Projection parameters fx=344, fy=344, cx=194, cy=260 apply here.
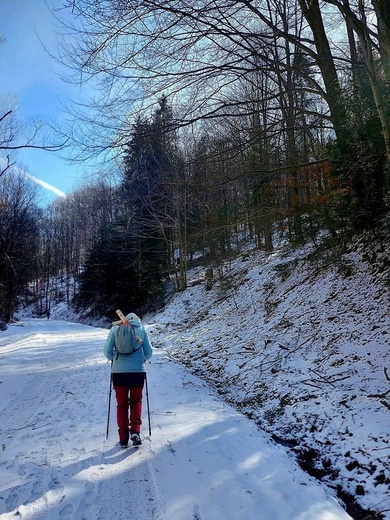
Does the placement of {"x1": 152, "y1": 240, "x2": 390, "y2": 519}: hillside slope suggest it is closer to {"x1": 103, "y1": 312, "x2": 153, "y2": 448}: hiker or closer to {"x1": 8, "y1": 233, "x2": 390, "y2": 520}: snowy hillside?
{"x1": 8, "y1": 233, "x2": 390, "y2": 520}: snowy hillside

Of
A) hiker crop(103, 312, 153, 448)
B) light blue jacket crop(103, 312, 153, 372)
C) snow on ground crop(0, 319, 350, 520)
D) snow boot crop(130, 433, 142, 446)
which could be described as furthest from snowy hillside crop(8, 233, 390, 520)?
light blue jacket crop(103, 312, 153, 372)

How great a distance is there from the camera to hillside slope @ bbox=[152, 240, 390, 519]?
430 centimetres

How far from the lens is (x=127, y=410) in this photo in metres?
4.56

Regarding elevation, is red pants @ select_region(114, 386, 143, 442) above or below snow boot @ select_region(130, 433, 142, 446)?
above

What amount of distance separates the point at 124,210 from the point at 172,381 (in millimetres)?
17586

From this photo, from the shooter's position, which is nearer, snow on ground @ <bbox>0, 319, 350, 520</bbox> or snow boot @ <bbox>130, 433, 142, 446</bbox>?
snow on ground @ <bbox>0, 319, 350, 520</bbox>

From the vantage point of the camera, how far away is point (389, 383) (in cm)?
529

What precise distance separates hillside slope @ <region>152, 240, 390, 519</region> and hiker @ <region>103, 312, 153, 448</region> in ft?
6.99

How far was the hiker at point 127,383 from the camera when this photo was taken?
4.48 meters

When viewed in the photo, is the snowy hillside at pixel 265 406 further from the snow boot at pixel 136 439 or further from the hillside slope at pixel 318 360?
the snow boot at pixel 136 439

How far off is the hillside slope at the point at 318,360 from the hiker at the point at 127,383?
6.99 ft

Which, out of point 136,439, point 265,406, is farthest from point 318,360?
point 136,439

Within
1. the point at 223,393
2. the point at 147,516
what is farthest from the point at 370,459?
the point at 223,393

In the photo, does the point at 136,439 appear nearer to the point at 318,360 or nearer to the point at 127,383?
the point at 127,383
